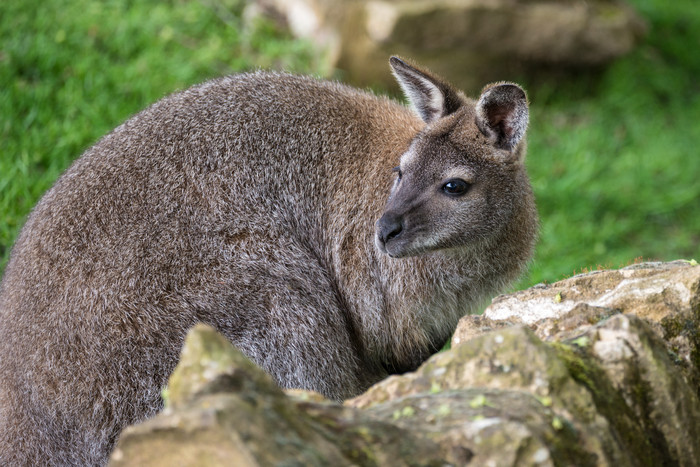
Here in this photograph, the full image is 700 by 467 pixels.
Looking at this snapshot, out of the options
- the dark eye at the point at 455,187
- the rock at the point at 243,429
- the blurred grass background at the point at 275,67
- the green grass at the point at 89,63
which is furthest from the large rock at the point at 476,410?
the green grass at the point at 89,63

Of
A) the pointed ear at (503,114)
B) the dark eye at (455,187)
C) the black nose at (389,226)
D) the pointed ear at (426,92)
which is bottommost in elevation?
the black nose at (389,226)

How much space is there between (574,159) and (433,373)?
20.5 feet

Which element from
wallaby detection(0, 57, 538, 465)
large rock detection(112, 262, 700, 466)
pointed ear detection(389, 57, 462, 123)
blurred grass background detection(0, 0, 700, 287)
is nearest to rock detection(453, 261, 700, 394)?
large rock detection(112, 262, 700, 466)

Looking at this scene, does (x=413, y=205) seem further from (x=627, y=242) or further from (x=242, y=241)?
(x=627, y=242)

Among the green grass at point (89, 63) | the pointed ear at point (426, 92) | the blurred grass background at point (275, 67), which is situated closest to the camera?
the pointed ear at point (426, 92)

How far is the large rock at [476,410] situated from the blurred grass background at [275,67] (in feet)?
9.96

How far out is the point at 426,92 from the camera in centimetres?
446

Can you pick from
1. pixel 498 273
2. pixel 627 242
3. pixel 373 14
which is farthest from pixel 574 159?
pixel 498 273

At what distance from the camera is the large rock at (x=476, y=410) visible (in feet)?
6.22

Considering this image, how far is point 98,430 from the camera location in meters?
3.77

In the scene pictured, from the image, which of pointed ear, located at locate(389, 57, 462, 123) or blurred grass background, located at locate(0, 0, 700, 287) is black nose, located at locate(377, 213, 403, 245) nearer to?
pointed ear, located at locate(389, 57, 462, 123)

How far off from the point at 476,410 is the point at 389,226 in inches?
74.5

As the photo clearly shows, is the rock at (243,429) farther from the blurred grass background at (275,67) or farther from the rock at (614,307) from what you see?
the blurred grass background at (275,67)

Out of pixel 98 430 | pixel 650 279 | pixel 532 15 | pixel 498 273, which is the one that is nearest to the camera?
pixel 650 279
